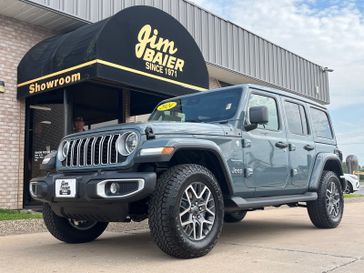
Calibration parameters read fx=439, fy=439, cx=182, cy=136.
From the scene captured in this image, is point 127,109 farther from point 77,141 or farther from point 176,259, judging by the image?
point 176,259

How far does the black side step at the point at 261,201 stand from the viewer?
4914mm

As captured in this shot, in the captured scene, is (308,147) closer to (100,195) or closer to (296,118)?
(296,118)

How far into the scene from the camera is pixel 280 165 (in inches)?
226

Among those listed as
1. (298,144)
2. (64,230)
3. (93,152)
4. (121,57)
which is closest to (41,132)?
(121,57)

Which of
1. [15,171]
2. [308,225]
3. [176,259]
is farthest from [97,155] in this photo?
[15,171]

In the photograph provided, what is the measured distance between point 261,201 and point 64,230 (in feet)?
7.87

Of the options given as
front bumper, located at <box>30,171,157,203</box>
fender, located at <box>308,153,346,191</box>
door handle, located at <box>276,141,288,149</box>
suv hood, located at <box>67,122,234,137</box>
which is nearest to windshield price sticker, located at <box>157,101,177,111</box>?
suv hood, located at <box>67,122,234,137</box>

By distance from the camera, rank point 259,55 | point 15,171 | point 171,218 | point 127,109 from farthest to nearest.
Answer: point 259,55 → point 127,109 → point 15,171 → point 171,218

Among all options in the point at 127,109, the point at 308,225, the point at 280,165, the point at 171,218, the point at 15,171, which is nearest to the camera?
the point at 171,218

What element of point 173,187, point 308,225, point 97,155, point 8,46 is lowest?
point 308,225

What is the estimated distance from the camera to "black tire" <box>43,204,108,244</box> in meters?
5.25

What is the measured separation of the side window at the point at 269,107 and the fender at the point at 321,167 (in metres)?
1.04

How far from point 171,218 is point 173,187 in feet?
0.97

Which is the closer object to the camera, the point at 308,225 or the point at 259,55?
the point at 308,225
